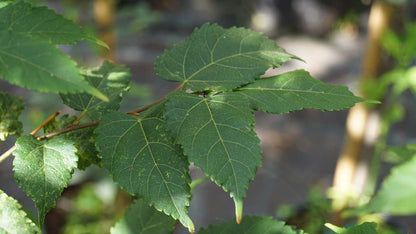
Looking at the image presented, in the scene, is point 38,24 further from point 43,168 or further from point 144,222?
point 144,222

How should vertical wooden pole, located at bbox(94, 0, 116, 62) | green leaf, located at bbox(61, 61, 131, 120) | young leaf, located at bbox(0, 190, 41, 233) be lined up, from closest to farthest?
1. young leaf, located at bbox(0, 190, 41, 233)
2. green leaf, located at bbox(61, 61, 131, 120)
3. vertical wooden pole, located at bbox(94, 0, 116, 62)

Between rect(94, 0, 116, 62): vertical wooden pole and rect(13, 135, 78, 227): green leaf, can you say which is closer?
rect(13, 135, 78, 227): green leaf

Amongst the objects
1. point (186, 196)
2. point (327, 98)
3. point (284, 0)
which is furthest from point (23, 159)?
point (284, 0)

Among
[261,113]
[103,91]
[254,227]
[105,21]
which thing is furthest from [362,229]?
[261,113]

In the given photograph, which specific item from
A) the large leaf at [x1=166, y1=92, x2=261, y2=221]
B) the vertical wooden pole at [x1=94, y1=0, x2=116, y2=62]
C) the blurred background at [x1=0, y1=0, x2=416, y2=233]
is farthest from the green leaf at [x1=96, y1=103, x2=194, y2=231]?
the vertical wooden pole at [x1=94, y1=0, x2=116, y2=62]

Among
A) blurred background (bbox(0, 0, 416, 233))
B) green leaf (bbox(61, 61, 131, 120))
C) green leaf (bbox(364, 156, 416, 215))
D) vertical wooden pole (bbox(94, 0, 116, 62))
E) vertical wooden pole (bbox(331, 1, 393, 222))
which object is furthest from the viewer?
blurred background (bbox(0, 0, 416, 233))

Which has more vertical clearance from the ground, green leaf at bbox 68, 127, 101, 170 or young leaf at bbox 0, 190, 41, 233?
green leaf at bbox 68, 127, 101, 170

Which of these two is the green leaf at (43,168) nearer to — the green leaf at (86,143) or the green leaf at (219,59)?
the green leaf at (86,143)

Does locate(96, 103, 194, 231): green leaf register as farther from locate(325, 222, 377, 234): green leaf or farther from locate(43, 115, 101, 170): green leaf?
locate(325, 222, 377, 234): green leaf

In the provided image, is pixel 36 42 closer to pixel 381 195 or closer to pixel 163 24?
pixel 381 195
